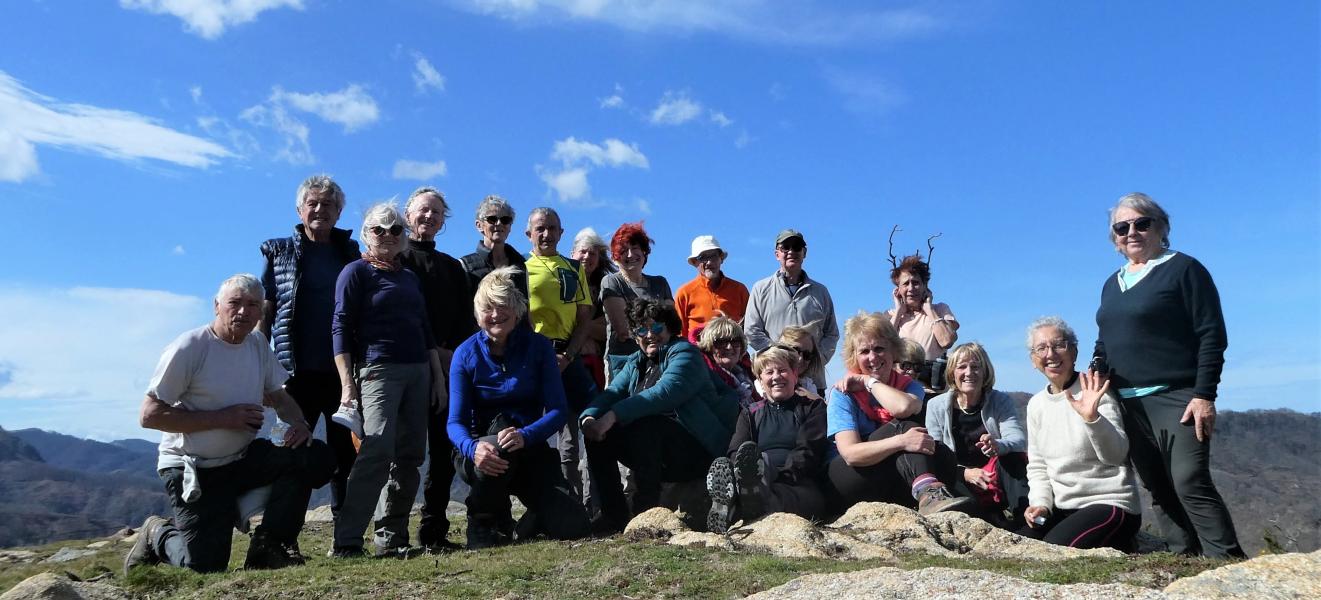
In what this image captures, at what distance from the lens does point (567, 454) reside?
8945 millimetres

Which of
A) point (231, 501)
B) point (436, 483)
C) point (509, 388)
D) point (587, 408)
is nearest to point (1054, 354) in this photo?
point (587, 408)

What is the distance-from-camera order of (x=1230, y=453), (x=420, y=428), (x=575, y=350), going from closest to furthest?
(x=420, y=428) < (x=575, y=350) < (x=1230, y=453)

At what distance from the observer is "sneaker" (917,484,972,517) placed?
23.5ft

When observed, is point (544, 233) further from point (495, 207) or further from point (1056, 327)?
point (1056, 327)

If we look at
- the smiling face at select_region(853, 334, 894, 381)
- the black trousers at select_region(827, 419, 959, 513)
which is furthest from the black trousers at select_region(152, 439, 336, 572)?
the smiling face at select_region(853, 334, 894, 381)

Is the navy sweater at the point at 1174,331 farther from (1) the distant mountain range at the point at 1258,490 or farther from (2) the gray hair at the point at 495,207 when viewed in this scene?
(2) the gray hair at the point at 495,207

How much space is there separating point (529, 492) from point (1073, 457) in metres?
3.97

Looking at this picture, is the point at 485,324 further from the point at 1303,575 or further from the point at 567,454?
the point at 1303,575

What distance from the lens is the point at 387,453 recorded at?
7.18m

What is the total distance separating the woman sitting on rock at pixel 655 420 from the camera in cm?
800

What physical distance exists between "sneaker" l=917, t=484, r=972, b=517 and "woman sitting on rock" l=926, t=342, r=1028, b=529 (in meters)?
0.34

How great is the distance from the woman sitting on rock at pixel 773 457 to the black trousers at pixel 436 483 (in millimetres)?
2119

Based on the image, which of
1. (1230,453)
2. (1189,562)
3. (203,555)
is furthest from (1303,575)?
(1230,453)

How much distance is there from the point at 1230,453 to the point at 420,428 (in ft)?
189
